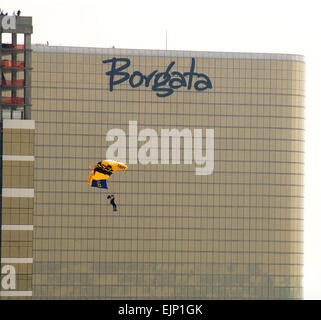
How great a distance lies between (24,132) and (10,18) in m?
34.0

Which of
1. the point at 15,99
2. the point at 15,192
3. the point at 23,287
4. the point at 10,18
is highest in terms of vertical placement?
the point at 10,18

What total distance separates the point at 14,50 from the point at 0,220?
27.5 m
